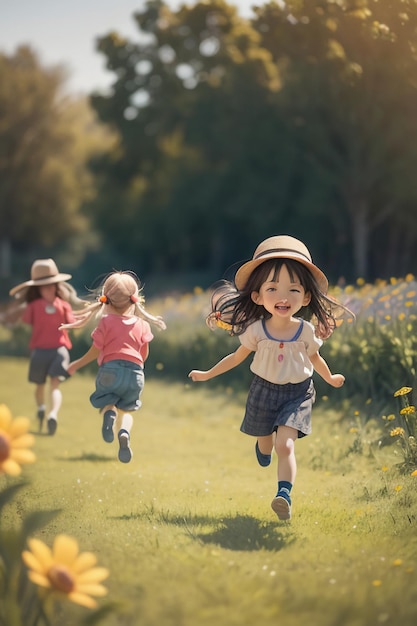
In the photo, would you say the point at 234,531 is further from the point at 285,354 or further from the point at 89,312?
the point at 89,312

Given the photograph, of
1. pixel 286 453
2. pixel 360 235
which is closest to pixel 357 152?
pixel 360 235

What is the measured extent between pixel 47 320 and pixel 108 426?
9.08ft

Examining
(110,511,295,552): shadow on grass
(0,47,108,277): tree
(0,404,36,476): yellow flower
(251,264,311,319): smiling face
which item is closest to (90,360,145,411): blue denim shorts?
(110,511,295,552): shadow on grass

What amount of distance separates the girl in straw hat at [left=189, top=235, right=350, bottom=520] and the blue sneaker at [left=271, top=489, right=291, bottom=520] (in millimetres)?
244

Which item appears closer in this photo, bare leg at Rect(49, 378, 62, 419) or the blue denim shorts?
the blue denim shorts

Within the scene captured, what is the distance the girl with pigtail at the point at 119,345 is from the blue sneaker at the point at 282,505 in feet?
5.29

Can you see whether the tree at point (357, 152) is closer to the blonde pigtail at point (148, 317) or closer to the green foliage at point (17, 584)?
the blonde pigtail at point (148, 317)

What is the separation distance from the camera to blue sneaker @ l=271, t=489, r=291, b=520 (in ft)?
16.0

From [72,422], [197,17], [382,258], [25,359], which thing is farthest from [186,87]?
[72,422]

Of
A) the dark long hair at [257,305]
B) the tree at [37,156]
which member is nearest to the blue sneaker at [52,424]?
the dark long hair at [257,305]

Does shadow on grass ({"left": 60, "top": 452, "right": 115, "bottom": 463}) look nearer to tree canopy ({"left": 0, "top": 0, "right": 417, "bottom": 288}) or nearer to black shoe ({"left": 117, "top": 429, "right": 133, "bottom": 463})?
black shoe ({"left": 117, "top": 429, "right": 133, "bottom": 463})

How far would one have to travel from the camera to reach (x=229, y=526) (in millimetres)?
5035

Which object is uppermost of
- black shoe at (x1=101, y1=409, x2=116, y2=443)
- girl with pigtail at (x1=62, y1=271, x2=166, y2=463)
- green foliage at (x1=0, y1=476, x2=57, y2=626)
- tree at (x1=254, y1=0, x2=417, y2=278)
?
tree at (x1=254, y1=0, x2=417, y2=278)

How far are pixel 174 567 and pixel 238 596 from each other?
1.67 feet
